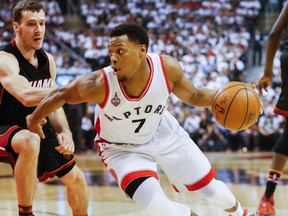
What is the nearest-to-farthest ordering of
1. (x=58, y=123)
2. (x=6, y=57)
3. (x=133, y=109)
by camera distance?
(x=133, y=109) < (x=6, y=57) < (x=58, y=123)

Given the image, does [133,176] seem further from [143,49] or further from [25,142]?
[25,142]

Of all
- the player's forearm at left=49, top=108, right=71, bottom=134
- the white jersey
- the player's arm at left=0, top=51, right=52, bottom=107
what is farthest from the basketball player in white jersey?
the player's forearm at left=49, top=108, right=71, bottom=134

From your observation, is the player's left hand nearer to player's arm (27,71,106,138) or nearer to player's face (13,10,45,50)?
player's arm (27,71,106,138)

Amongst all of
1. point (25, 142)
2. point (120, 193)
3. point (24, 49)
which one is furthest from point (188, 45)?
point (25, 142)

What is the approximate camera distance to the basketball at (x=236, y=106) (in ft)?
13.1

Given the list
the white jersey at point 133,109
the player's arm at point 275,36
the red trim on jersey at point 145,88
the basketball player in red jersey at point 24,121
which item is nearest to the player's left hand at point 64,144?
the basketball player in red jersey at point 24,121

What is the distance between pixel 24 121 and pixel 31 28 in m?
0.78

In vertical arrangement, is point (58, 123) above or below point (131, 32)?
below

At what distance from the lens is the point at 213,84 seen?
1439 centimetres

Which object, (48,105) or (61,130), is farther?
(61,130)

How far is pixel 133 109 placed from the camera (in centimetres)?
392

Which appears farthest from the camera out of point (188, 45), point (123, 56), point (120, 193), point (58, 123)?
point (188, 45)

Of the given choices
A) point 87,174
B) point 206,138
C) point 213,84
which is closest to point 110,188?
point 87,174

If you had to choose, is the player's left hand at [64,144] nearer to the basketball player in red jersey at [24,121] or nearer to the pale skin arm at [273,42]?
the basketball player in red jersey at [24,121]
